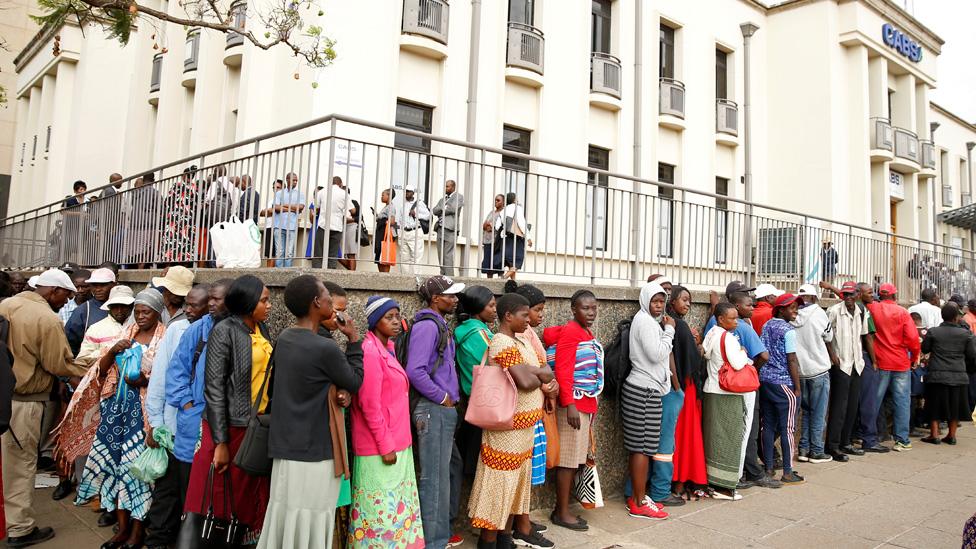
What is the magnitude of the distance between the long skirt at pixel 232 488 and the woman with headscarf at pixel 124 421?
0.86 meters

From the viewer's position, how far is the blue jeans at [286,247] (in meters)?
5.43

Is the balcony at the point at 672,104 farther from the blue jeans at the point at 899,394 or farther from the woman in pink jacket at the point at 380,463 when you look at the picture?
the woman in pink jacket at the point at 380,463

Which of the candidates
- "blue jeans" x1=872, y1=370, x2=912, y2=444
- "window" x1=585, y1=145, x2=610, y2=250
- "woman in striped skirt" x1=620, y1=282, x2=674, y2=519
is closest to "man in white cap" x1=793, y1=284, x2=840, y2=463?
"blue jeans" x1=872, y1=370, x2=912, y2=444

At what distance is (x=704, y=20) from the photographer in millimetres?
17562

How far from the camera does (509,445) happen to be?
4.66m

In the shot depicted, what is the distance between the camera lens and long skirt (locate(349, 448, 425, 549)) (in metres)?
3.94

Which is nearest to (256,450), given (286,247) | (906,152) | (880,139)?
(286,247)

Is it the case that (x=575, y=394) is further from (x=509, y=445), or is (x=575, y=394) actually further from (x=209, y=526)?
(x=209, y=526)

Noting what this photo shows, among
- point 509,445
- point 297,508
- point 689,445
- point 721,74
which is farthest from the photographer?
point 721,74

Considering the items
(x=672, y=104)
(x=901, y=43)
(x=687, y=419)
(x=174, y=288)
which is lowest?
(x=687, y=419)

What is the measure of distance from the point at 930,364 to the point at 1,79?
32.4 m

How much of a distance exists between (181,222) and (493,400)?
4.41 meters

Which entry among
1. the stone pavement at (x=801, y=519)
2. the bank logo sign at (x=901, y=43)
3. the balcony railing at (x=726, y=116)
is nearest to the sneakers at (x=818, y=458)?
the stone pavement at (x=801, y=519)

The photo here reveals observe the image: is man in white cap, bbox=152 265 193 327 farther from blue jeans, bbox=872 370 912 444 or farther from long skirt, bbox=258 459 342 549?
blue jeans, bbox=872 370 912 444
